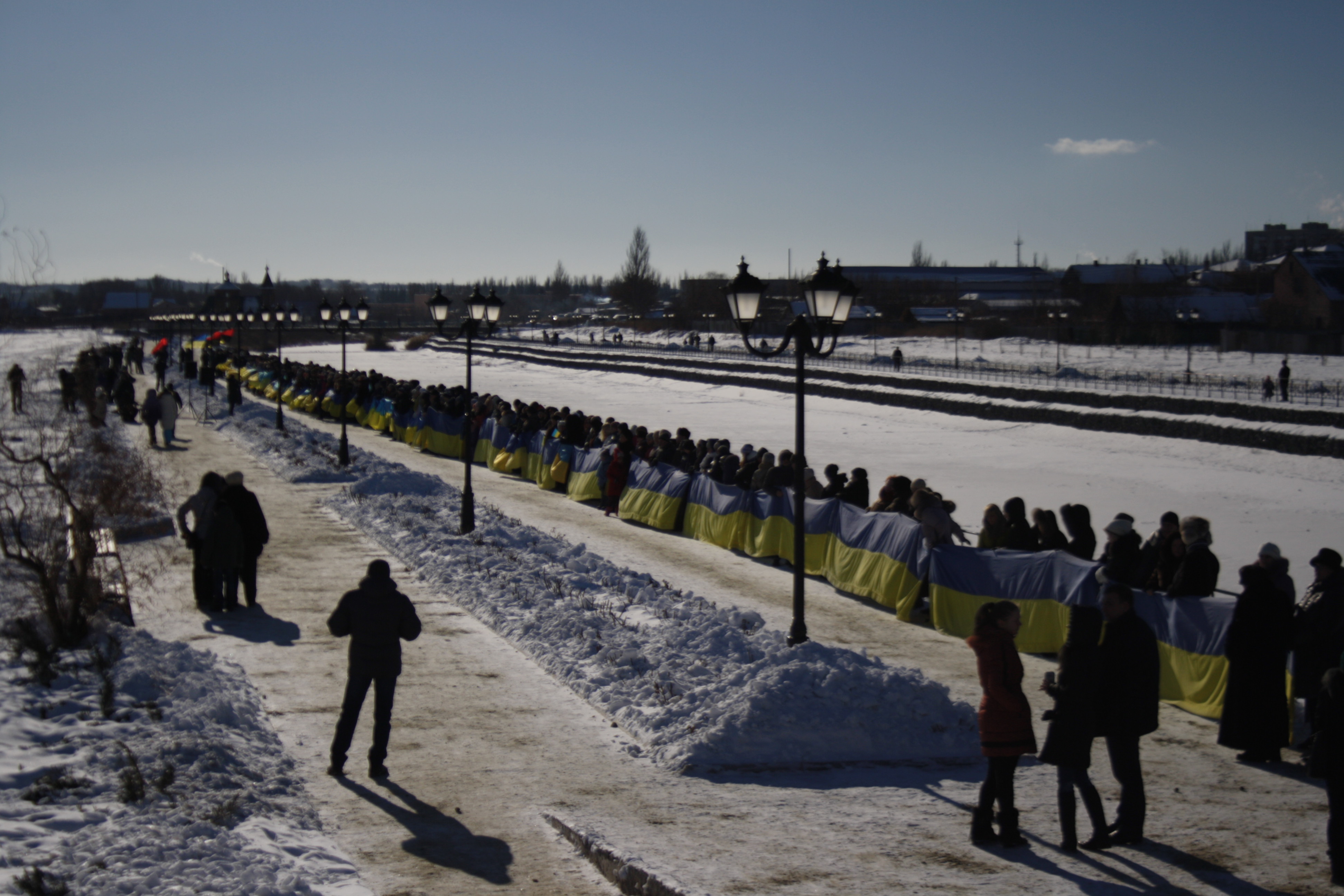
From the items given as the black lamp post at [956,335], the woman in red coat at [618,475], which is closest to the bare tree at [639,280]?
the black lamp post at [956,335]

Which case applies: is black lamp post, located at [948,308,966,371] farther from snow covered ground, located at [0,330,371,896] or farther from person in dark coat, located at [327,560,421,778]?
person in dark coat, located at [327,560,421,778]

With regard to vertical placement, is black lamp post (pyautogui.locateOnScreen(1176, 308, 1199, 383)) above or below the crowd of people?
above

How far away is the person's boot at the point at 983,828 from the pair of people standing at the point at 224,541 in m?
8.83

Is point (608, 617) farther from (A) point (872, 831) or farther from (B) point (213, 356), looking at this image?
(B) point (213, 356)

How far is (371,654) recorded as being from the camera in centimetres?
745

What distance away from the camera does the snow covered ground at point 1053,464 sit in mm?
20312

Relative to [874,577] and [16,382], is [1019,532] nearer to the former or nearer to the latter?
[874,577]

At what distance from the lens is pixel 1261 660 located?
7.76m

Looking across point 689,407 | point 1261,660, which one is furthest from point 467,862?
point 689,407

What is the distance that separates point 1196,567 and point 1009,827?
411cm

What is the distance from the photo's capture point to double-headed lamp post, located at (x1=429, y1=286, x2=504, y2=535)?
16438 millimetres

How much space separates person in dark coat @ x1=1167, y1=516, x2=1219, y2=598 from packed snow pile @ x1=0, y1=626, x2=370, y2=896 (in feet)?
23.4

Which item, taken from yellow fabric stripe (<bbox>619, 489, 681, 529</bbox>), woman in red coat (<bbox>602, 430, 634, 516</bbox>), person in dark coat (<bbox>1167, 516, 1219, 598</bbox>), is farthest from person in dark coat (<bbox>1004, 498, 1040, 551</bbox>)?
woman in red coat (<bbox>602, 430, 634, 516</bbox>)

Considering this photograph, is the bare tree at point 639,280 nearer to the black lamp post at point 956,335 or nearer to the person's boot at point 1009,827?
the black lamp post at point 956,335
